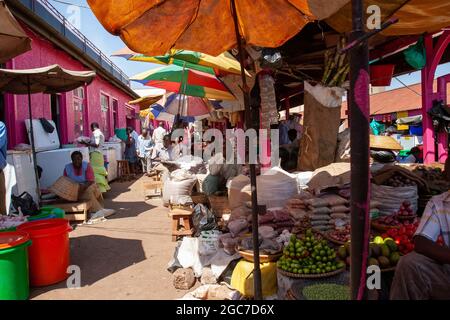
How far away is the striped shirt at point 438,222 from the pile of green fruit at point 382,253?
68 centimetres

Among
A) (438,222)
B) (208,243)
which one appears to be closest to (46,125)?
(208,243)

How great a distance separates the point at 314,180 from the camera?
5.22 metres

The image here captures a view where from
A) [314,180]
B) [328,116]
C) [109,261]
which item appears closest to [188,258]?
[109,261]

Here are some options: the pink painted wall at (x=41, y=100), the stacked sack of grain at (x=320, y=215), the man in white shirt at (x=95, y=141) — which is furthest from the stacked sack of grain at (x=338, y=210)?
the man in white shirt at (x=95, y=141)

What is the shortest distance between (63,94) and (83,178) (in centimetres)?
440

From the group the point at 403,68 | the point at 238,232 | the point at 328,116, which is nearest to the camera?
the point at 238,232

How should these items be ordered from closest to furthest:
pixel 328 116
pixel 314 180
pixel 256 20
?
1. pixel 256 20
2. pixel 314 180
3. pixel 328 116

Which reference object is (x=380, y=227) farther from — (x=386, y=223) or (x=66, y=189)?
(x=66, y=189)

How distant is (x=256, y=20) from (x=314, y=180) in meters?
2.76

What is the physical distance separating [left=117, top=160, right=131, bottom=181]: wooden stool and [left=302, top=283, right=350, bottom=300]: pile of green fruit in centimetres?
1203

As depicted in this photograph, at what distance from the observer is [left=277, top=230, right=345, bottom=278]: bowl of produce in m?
3.21

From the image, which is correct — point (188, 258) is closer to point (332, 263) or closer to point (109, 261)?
point (109, 261)

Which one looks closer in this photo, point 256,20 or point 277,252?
point 256,20
